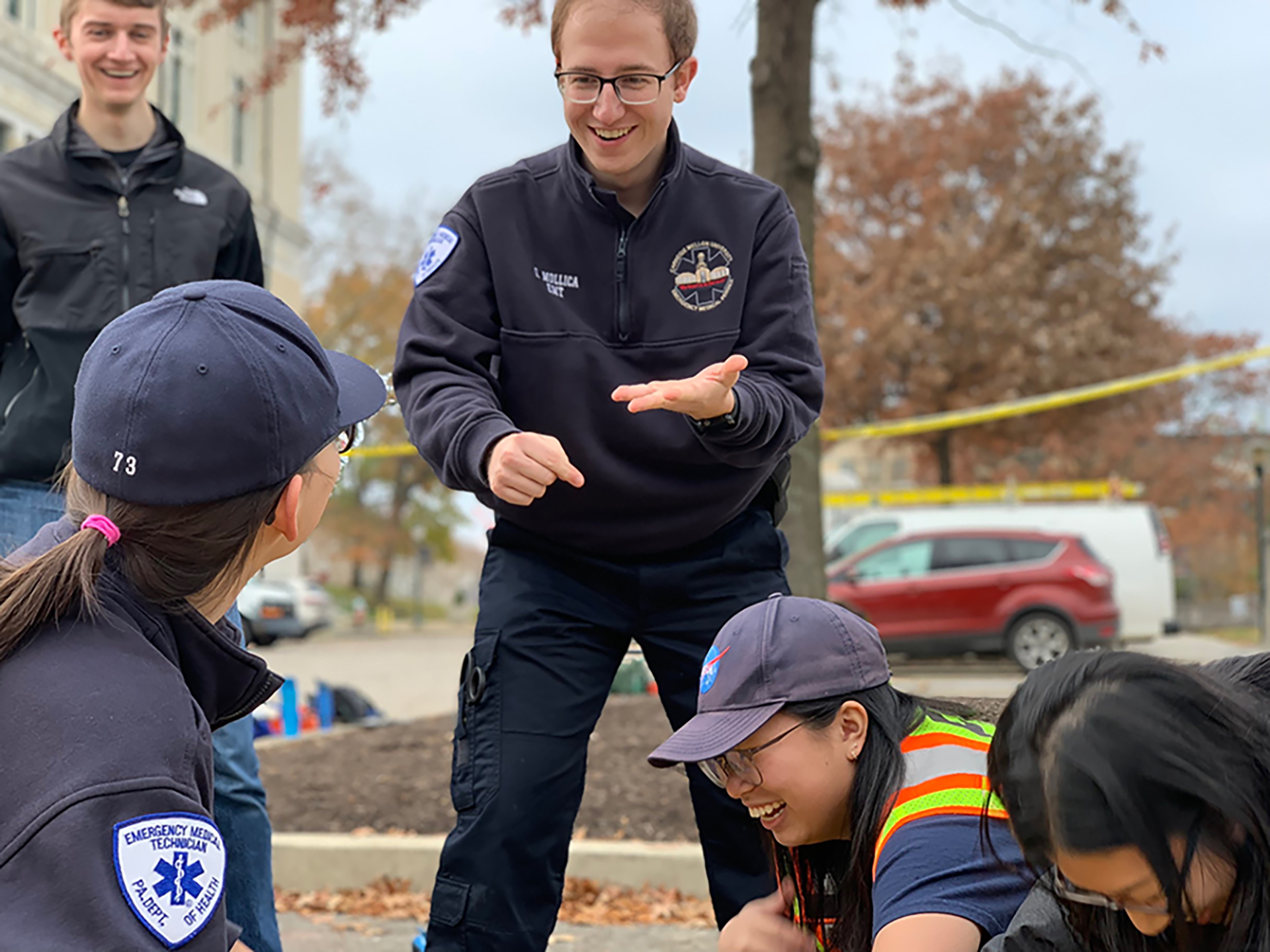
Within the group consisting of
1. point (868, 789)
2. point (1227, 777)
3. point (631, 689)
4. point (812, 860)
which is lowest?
point (631, 689)

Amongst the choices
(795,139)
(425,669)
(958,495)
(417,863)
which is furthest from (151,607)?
(958,495)

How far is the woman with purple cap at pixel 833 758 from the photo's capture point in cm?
213

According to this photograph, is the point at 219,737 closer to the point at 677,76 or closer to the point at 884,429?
the point at 677,76

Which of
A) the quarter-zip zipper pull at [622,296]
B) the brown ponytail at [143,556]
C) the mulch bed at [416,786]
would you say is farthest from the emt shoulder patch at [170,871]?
the mulch bed at [416,786]

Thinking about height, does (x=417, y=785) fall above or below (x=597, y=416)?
below

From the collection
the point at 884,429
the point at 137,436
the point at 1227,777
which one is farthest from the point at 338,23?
the point at 884,429

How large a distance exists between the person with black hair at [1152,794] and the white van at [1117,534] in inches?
635

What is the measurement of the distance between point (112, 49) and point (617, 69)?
145cm

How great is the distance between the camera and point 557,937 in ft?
14.5

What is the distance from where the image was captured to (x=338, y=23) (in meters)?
8.73

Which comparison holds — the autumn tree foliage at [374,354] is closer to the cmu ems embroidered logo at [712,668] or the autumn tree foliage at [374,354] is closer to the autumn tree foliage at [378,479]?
the autumn tree foliage at [378,479]

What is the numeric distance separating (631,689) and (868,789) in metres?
8.89

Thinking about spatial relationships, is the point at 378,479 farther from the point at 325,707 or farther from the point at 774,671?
the point at 774,671

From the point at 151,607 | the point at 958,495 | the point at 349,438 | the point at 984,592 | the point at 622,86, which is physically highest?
the point at 622,86
